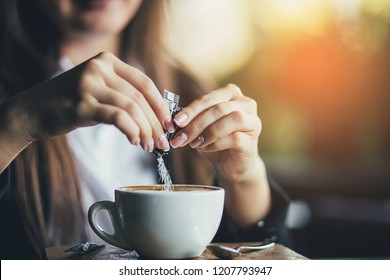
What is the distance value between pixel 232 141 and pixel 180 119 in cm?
9

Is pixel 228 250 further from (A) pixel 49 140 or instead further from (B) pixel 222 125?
(A) pixel 49 140

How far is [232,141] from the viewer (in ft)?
2.10

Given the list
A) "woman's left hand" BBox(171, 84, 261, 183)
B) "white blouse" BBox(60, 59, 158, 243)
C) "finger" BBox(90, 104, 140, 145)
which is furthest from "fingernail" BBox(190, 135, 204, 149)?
"white blouse" BBox(60, 59, 158, 243)

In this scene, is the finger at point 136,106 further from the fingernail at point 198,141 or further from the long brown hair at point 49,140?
the long brown hair at point 49,140

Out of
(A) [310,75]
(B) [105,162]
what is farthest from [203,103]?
(A) [310,75]

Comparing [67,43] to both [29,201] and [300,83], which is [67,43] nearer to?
[29,201]

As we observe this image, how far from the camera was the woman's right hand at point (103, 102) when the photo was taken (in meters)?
0.53

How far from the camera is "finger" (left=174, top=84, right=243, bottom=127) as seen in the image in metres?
0.59

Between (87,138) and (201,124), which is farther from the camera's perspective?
(87,138)

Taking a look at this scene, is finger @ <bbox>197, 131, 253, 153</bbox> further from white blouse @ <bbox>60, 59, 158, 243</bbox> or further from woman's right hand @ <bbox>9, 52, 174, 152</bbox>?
white blouse @ <bbox>60, 59, 158, 243</bbox>

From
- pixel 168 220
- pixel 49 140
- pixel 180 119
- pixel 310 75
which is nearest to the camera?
pixel 168 220

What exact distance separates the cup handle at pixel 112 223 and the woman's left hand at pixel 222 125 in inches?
4.5

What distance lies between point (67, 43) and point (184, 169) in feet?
0.94
